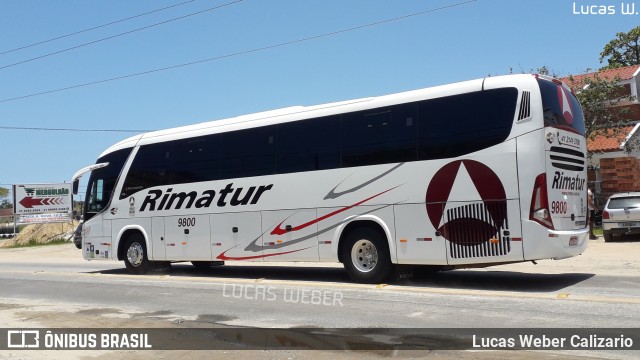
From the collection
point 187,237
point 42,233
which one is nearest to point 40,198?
point 42,233

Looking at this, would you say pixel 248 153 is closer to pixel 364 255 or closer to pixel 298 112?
pixel 298 112

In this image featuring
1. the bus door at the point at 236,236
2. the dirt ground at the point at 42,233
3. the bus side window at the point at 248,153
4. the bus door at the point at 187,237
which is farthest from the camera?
the dirt ground at the point at 42,233

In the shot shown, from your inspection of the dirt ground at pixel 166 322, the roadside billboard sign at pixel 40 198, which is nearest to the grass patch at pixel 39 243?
the roadside billboard sign at pixel 40 198

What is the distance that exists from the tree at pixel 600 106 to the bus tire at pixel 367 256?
19.2m

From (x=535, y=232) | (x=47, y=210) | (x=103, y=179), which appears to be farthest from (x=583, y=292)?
(x=47, y=210)

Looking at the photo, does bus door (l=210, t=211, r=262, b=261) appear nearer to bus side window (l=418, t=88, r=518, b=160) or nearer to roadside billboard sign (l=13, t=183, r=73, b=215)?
bus side window (l=418, t=88, r=518, b=160)

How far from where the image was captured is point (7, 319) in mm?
9586

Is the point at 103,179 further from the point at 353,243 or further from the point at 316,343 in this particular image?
the point at 316,343

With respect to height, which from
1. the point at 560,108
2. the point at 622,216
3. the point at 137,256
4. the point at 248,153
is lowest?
the point at 137,256

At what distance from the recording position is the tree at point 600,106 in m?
28.3

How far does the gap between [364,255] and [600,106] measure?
20656mm

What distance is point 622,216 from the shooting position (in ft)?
65.3

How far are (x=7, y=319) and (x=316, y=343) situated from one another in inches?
208

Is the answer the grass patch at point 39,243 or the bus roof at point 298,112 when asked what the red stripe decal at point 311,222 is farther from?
the grass patch at point 39,243
